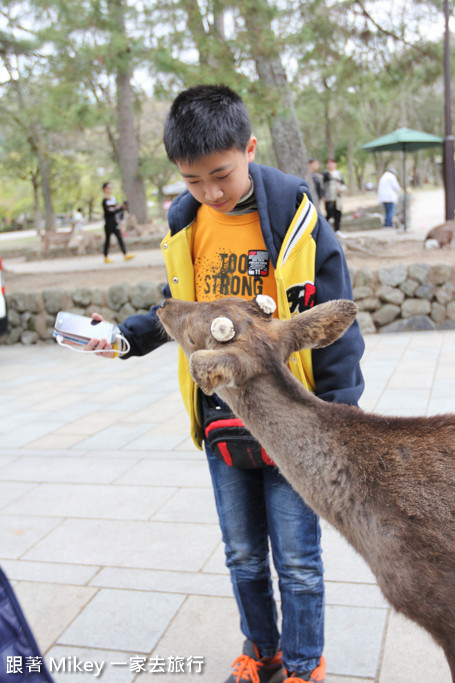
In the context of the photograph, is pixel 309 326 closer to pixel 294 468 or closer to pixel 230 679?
pixel 294 468

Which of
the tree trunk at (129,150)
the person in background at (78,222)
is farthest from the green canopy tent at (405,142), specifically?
the person in background at (78,222)

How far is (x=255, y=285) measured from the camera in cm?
226

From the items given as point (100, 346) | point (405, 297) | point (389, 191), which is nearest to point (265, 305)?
point (100, 346)

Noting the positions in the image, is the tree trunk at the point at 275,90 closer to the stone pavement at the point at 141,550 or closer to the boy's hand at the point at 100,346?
the stone pavement at the point at 141,550

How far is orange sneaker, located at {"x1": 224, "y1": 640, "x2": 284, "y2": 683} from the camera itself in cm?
245

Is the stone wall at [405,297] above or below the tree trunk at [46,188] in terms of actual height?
below

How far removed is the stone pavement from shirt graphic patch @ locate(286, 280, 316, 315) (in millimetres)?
1509

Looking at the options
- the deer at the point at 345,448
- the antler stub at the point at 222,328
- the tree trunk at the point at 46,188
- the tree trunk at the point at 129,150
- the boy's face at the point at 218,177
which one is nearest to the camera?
the deer at the point at 345,448

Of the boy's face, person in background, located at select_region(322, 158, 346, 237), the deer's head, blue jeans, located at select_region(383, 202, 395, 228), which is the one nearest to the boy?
the boy's face

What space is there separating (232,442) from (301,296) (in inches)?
21.7

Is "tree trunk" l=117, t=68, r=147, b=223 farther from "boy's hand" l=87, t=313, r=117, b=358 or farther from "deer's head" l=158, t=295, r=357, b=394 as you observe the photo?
"deer's head" l=158, t=295, r=357, b=394

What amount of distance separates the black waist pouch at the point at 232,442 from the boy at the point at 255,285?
1 cm

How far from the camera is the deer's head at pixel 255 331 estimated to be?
1.93 metres

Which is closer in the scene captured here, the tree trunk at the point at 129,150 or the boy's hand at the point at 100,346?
the boy's hand at the point at 100,346
